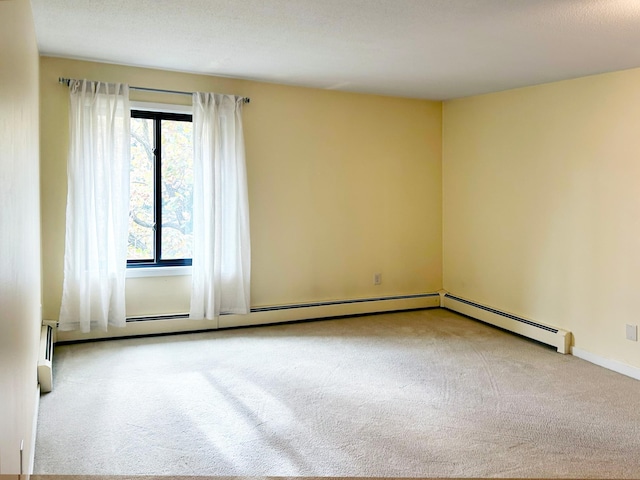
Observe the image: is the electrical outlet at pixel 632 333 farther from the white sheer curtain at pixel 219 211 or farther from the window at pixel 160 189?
the window at pixel 160 189

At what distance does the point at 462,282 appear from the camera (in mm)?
5254

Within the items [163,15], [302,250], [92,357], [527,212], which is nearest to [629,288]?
[527,212]

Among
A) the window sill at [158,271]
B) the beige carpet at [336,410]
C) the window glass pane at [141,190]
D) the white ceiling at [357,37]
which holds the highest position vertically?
the white ceiling at [357,37]

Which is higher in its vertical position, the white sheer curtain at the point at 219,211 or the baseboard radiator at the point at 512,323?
the white sheer curtain at the point at 219,211

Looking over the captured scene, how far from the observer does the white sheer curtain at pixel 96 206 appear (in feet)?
12.8

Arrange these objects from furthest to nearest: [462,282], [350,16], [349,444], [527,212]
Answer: [462,282], [527,212], [350,16], [349,444]

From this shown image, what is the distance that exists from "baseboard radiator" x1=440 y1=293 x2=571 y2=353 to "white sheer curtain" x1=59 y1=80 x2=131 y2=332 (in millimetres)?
3340

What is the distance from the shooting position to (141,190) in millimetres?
4316

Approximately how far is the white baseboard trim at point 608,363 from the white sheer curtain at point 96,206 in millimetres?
3727

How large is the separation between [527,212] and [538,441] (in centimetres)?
239

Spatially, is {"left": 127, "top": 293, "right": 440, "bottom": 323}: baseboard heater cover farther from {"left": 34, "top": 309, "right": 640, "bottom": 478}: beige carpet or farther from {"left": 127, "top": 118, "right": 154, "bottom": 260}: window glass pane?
{"left": 127, "top": 118, "right": 154, "bottom": 260}: window glass pane

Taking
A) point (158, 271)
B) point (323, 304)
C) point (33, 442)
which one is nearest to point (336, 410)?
point (33, 442)

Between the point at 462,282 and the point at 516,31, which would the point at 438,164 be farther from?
the point at 516,31

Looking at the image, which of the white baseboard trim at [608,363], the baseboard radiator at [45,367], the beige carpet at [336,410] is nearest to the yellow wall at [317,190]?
the baseboard radiator at [45,367]
